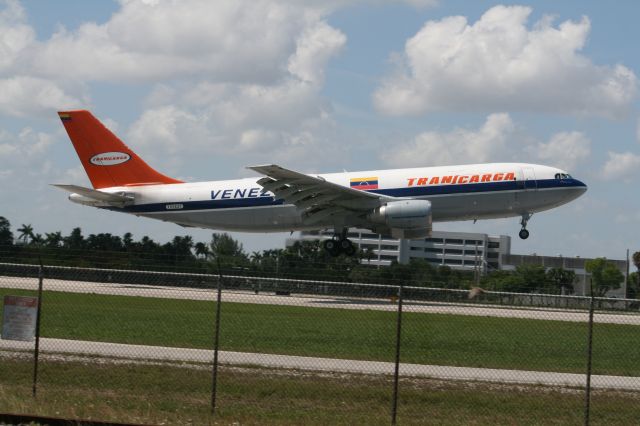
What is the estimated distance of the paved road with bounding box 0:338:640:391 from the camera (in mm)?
18891

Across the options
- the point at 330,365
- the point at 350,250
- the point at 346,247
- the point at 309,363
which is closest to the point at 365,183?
the point at 346,247

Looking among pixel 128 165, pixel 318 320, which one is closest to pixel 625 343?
pixel 318 320

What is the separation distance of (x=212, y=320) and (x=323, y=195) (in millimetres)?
15673

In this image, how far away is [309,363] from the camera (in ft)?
65.5

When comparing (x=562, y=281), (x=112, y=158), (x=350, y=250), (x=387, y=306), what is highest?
(x=112, y=158)

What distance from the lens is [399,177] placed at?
141 ft

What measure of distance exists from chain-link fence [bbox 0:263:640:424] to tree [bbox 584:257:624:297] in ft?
5.69

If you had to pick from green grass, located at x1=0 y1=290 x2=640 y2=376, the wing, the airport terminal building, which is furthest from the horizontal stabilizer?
the airport terminal building

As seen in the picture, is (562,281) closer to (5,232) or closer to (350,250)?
(350,250)

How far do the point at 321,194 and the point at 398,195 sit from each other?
11.7ft

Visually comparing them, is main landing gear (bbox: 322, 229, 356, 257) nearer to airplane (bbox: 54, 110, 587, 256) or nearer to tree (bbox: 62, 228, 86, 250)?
airplane (bbox: 54, 110, 587, 256)

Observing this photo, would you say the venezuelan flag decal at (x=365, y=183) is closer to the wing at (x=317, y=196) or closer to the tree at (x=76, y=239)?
the wing at (x=317, y=196)

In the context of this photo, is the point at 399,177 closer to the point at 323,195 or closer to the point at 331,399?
the point at 323,195

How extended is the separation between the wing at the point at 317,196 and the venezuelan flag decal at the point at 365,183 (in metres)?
1.25
